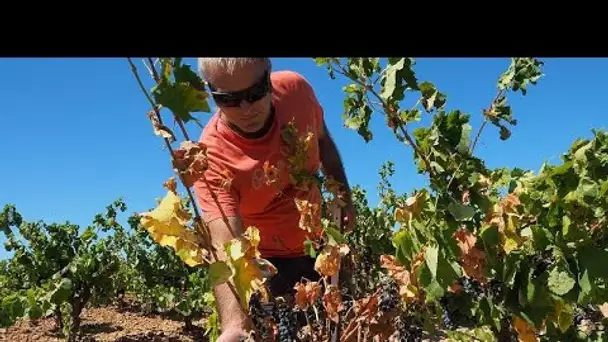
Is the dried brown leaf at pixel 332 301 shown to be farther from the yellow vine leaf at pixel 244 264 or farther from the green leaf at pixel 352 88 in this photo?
the green leaf at pixel 352 88

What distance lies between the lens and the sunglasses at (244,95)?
8.58ft

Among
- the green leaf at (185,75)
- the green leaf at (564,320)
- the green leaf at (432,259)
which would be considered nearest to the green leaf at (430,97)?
the green leaf at (432,259)

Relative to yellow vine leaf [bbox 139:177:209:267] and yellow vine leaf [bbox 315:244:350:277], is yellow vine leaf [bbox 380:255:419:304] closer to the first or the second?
yellow vine leaf [bbox 315:244:350:277]

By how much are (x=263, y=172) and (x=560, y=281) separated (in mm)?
1096

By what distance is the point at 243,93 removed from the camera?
2627 millimetres

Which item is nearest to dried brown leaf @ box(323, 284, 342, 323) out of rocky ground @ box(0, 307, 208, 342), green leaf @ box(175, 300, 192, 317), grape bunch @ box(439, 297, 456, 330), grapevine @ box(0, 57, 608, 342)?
grapevine @ box(0, 57, 608, 342)

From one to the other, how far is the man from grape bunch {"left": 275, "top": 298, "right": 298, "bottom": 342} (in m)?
0.10

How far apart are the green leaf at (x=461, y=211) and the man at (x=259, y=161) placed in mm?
653

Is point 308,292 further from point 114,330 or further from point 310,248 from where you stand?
point 114,330
